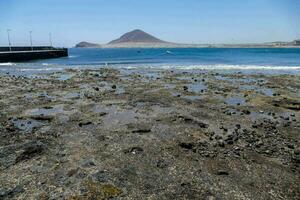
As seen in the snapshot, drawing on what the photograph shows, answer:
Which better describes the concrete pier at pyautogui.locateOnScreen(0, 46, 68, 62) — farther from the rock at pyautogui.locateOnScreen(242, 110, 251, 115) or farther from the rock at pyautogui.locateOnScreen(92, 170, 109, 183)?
the rock at pyautogui.locateOnScreen(92, 170, 109, 183)

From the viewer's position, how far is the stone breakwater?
9.88 metres

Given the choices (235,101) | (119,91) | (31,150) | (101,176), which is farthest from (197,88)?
(101,176)

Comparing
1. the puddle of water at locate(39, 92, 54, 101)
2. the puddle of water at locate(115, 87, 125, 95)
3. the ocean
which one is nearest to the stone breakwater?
the puddle of water at locate(39, 92, 54, 101)

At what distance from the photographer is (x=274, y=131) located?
15477 millimetres

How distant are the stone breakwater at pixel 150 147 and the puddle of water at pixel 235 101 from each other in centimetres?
7

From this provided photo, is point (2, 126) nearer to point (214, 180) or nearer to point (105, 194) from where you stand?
point (105, 194)

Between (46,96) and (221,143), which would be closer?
(221,143)

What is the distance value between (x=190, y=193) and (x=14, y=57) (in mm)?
81012

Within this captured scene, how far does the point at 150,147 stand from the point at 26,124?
7.73 meters

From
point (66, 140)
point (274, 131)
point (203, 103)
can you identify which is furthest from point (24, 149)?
point (203, 103)

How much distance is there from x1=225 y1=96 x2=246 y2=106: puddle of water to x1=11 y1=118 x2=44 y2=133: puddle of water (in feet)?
42.2

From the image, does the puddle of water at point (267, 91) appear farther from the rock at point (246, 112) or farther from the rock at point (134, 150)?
the rock at point (134, 150)

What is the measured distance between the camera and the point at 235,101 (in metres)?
23.4

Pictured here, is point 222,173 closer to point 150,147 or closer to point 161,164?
point 161,164
